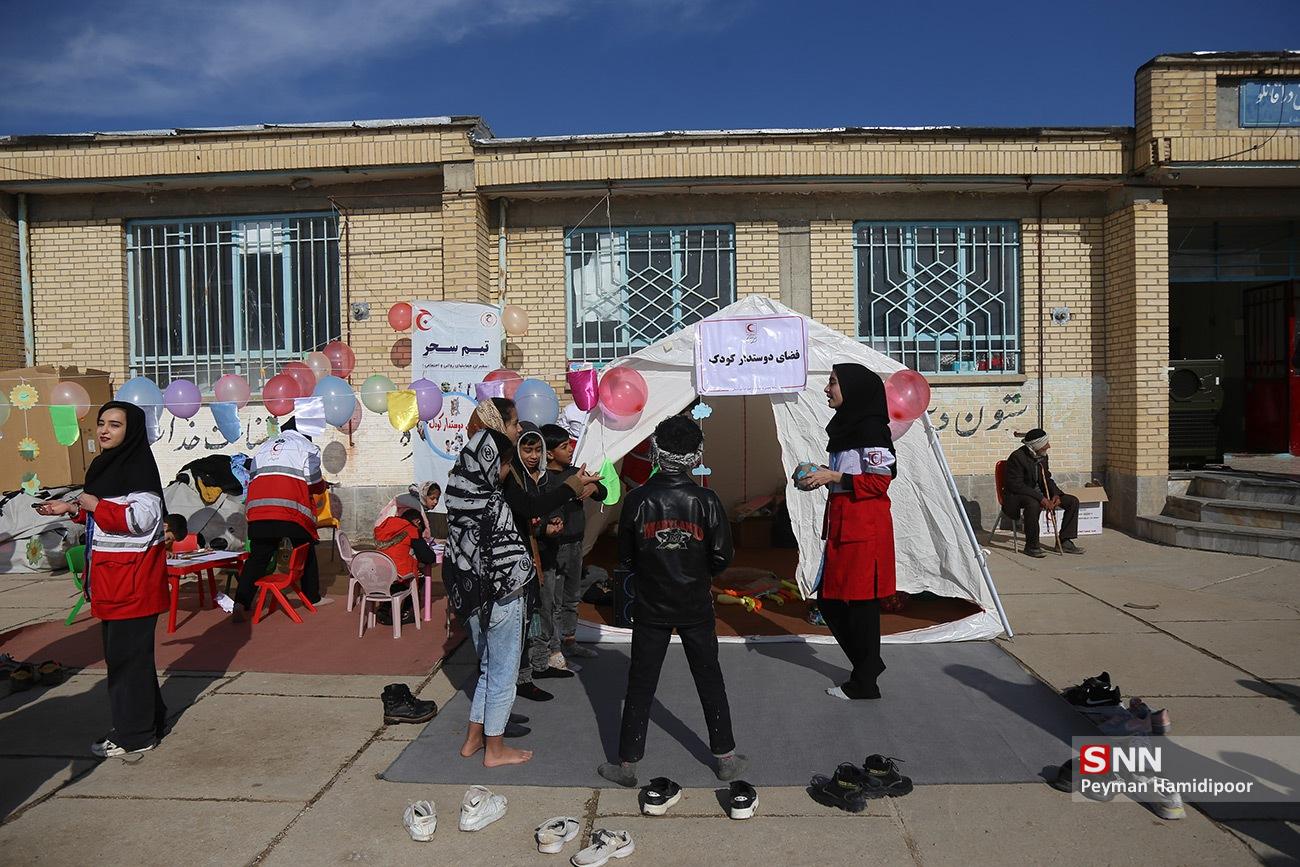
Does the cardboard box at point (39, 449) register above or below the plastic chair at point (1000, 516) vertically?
above

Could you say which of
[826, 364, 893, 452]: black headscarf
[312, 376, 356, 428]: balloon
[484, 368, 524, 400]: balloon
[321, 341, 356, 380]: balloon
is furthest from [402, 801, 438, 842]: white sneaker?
[321, 341, 356, 380]: balloon

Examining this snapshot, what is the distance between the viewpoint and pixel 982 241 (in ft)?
36.6

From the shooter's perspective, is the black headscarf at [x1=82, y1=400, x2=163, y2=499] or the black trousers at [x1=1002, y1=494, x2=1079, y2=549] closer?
the black headscarf at [x1=82, y1=400, x2=163, y2=499]

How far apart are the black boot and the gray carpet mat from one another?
11 centimetres

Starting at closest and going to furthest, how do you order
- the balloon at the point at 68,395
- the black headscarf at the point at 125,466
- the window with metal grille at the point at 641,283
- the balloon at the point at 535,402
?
the black headscarf at the point at 125,466, the balloon at the point at 535,402, the balloon at the point at 68,395, the window with metal grille at the point at 641,283

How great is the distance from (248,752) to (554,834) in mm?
1995

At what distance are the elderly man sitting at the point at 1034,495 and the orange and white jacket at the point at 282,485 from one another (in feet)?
24.1

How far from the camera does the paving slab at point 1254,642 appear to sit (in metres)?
5.48

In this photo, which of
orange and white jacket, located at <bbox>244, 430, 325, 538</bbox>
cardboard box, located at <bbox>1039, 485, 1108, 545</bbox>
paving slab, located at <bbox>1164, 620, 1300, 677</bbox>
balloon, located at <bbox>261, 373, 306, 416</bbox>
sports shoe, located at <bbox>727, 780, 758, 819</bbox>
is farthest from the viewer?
cardboard box, located at <bbox>1039, 485, 1108, 545</bbox>

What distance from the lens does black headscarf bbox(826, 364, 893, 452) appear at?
500 cm

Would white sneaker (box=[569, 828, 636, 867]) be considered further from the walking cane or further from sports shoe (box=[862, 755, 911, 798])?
the walking cane

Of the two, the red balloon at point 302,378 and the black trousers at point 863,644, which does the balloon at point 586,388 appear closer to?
the black trousers at point 863,644

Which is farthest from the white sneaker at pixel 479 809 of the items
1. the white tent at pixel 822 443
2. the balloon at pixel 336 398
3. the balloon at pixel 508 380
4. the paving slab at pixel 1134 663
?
the balloon at pixel 336 398

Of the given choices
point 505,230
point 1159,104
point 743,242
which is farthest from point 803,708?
point 1159,104
